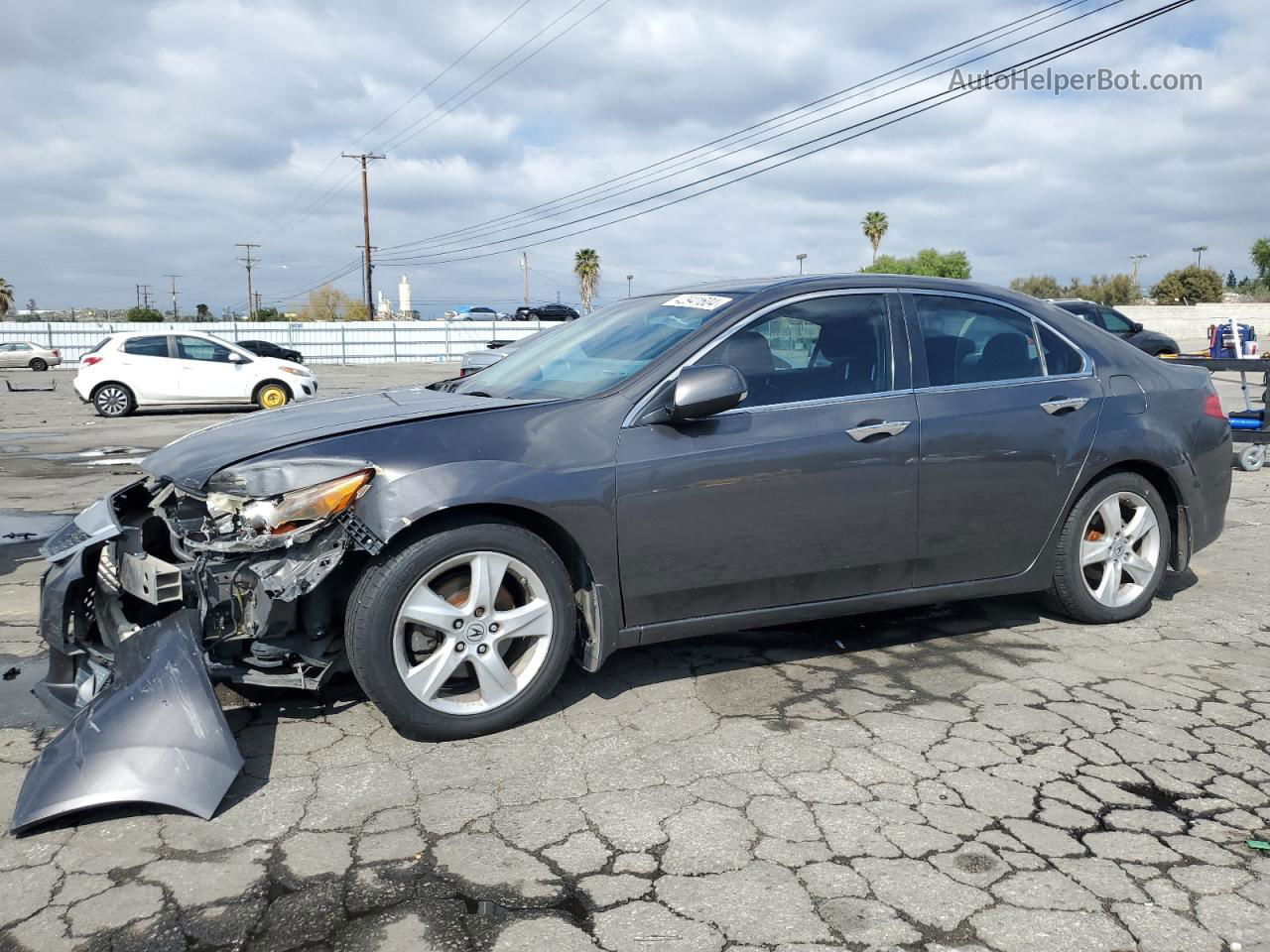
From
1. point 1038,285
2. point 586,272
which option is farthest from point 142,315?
point 1038,285

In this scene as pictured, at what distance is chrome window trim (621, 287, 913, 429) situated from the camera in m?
3.96

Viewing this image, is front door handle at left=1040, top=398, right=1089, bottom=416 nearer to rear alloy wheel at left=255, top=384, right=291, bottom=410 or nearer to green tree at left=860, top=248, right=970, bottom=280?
rear alloy wheel at left=255, top=384, right=291, bottom=410

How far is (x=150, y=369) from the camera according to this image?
59.3 feet

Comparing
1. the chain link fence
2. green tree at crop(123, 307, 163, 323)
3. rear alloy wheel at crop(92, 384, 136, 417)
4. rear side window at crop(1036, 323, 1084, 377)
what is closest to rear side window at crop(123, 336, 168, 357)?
rear alloy wheel at crop(92, 384, 136, 417)

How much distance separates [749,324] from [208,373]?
53.2 ft

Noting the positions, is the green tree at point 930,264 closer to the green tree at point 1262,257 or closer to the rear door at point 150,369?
the green tree at point 1262,257

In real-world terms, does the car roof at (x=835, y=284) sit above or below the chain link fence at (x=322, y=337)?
below

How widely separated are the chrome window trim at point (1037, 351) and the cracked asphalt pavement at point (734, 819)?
1197mm

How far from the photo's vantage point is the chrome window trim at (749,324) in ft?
13.0

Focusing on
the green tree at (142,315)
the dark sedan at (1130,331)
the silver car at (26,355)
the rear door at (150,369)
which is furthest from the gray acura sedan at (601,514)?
the green tree at (142,315)

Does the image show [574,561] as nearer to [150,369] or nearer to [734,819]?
[734,819]

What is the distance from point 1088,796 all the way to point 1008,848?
497 mm

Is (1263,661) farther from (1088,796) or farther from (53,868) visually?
(53,868)

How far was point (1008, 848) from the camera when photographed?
2.99 metres
